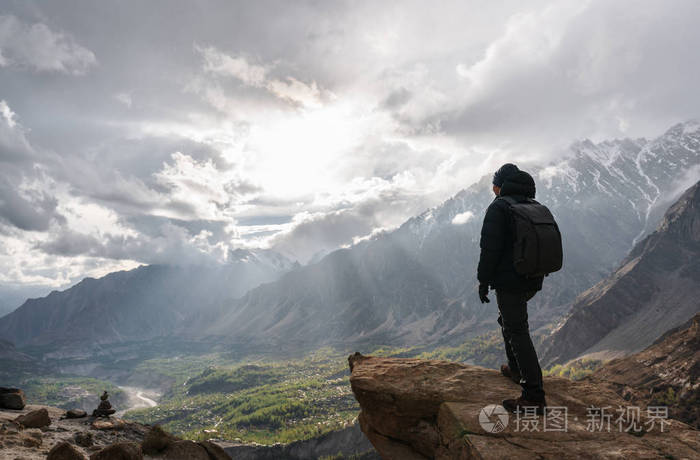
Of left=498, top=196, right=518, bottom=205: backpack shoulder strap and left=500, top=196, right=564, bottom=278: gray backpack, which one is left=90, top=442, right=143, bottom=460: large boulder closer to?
left=500, top=196, right=564, bottom=278: gray backpack

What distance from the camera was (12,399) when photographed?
14.8 metres

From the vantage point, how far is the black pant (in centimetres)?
864

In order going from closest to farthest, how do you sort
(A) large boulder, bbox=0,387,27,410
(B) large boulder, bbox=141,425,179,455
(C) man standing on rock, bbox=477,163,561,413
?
(C) man standing on rock, bbox=477,163,561,413
(B) large boulder, bbox=141,425,179,455
(A) large boulder, bbox=0,387,27,410

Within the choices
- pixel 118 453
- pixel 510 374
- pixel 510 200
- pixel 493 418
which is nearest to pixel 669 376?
pixel 510 374

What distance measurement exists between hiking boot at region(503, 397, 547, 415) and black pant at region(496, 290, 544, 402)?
3.8 inches

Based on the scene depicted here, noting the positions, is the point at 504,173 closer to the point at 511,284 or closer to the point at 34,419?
Result: the point at 511,284

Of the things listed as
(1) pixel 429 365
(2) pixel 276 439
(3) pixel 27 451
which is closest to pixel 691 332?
(1) pixel 429 365

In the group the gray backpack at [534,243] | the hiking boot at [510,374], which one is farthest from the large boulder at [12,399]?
the gray backpack at [534,243]

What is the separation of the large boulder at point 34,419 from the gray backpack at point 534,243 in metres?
17.8

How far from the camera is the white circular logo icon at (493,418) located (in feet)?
26.1

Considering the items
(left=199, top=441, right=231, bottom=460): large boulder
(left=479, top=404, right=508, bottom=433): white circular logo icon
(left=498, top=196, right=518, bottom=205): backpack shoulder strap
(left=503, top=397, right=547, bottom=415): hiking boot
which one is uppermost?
(left=498, top=196, right=518, bottom=205): backpack shoulder strap

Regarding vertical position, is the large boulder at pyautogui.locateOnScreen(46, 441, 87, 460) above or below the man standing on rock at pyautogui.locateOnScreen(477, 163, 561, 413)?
below

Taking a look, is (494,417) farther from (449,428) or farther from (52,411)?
(52,411)

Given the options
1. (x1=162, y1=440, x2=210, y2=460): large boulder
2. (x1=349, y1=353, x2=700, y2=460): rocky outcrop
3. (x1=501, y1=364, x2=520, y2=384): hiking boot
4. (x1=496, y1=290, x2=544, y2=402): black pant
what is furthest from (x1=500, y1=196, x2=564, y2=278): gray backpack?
(x1=162, y1=440, x2=210, y2=460): large boulder
